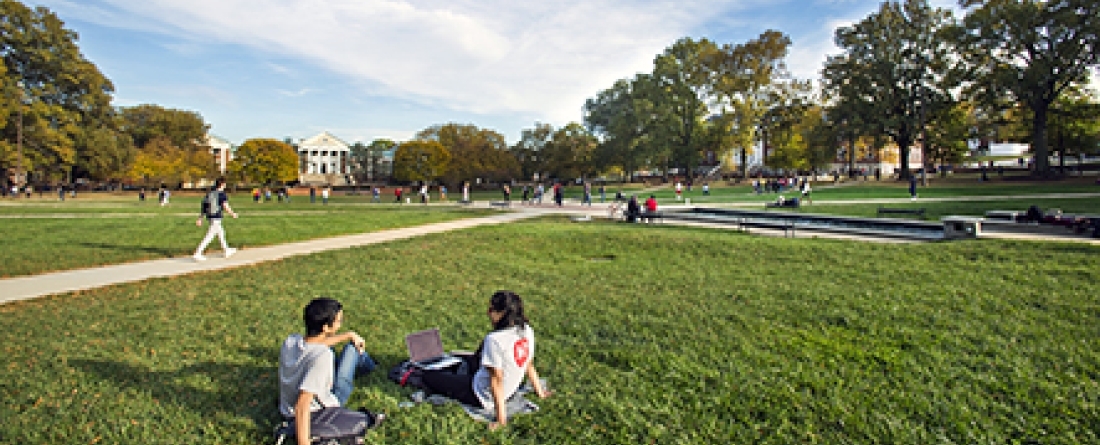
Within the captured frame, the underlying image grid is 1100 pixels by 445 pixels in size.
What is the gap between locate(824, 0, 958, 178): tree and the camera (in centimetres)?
4407

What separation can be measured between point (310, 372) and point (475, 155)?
76.0 m

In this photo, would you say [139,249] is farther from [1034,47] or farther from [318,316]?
[1034,47]

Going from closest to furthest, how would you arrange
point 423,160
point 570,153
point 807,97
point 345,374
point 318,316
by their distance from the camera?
point 318,316, point 345,374, point 807,97, point 570,153, point 423,160

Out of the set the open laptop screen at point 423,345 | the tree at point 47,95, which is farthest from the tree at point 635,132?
the tree at point 47,95

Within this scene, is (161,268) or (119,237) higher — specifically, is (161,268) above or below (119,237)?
below

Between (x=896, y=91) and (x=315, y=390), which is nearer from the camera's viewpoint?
(x=315, y=390)

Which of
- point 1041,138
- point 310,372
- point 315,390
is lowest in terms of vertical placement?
point 315,390

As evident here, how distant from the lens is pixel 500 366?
3514 millimetres

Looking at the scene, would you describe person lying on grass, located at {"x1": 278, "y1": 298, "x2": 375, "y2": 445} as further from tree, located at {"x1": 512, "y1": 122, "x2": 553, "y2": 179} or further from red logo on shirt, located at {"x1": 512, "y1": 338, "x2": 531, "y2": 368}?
tree, located at {"x1": 512, "y1": 122, "x2": 553, "y2": 179}

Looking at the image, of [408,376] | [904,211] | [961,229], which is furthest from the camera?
[904,211]

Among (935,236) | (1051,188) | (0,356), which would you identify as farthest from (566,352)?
(1051,188)

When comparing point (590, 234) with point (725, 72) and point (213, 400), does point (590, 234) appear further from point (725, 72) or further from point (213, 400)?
point (725, 72)

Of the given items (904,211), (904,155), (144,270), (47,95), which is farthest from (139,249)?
(47,95)

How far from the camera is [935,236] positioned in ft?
40.5
